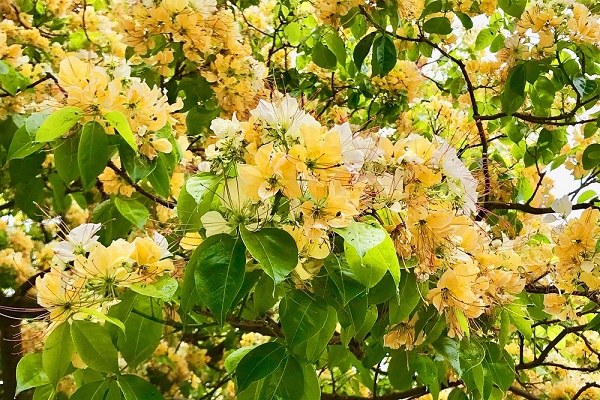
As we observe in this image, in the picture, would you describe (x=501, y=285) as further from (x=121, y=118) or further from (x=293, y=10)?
(x=293, y=10)

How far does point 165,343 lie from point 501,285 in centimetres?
231

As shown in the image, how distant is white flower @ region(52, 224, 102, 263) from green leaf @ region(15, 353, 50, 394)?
17 cm

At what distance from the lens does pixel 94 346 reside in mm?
920

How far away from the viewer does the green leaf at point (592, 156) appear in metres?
2.08

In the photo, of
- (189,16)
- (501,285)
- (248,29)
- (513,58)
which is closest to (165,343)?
(248,29)

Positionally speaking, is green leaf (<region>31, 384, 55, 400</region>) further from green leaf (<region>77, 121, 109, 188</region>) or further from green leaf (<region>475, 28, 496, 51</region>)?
green leaf (<region>475, 28, 496, 51</region>)

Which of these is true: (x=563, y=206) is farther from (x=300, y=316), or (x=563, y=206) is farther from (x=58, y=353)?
(x=58, y=353)

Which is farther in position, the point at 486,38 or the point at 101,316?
the point at 486,38

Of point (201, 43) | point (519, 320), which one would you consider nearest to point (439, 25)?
point (201, 43)

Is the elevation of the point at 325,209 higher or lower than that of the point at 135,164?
higher

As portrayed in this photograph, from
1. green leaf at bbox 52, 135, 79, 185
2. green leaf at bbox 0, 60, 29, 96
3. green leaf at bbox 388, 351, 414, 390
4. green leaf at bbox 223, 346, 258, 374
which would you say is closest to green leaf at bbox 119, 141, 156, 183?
green leaf at bbox 52, 135, 79, 185

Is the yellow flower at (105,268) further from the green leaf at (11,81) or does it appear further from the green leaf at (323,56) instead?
the green leaf at (323,56)

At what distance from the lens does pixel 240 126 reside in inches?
38.6

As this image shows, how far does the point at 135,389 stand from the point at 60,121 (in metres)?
0.51
